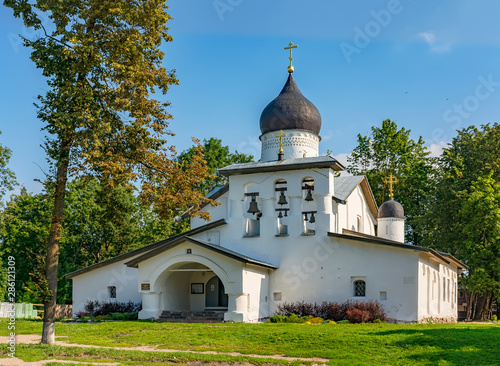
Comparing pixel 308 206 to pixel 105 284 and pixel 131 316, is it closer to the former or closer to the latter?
pixel 131 316

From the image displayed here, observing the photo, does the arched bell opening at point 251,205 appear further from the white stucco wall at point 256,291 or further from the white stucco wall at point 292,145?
the white stucco wall at point 292,145

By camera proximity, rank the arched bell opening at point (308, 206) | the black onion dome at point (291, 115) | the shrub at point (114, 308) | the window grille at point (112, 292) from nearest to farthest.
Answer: the arched bell opening at point (308, 206)
the shrub at point (114, 308)
the window grille at point (112, 292)
the black onion dome at point (291, 115)

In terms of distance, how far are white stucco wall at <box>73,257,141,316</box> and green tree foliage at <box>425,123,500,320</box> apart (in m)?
19.1

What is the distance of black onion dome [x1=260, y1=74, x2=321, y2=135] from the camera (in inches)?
1123

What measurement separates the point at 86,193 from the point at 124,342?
2716 cm

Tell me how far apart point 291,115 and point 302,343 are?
52.5ft

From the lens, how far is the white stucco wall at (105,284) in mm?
26827

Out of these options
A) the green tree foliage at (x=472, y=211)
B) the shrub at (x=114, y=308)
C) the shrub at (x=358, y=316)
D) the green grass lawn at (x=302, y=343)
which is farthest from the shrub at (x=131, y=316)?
the green tree foliage at (x=472, y=211)

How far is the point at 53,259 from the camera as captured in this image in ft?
46.2

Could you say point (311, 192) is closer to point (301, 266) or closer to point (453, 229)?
point (301, 266)

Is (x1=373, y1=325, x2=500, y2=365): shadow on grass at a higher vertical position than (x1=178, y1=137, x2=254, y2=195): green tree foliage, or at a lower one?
lower

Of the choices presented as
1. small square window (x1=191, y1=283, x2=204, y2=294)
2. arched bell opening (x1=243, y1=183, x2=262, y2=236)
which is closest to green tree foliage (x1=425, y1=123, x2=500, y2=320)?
arched bell opening (x1=243, y1=183, x2=262, y2=236)

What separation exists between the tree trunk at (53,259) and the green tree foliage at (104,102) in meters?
0.02

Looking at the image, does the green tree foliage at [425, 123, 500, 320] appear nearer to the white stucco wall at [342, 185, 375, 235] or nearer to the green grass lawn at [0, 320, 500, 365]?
the white stucco wall at [342, 185, 375, 235]
